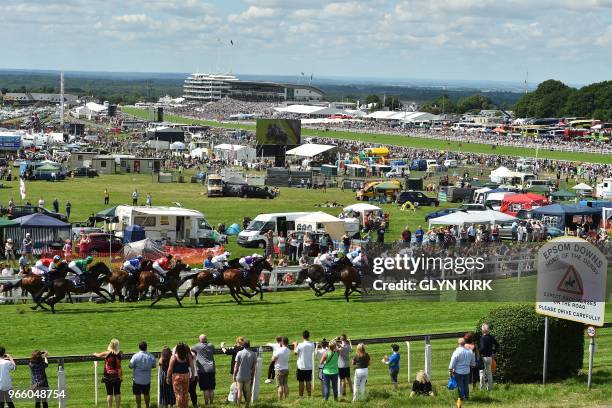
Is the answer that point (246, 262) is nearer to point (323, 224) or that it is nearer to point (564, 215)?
point (323, 224)

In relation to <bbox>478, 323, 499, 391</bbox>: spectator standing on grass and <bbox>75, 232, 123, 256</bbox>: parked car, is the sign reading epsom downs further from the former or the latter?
<bbox>75, 232, 123, 256</bbox>: parked car

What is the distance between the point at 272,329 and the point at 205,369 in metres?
6.25

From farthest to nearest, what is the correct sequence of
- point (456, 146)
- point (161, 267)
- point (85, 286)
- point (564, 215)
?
point (456, 146), point (564, 215), point (161, 267), point (85, 286)

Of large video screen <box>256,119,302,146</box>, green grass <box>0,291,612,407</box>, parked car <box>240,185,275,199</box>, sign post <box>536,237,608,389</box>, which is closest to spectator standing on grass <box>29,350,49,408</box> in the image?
green grass <box>0,291,612,407</box>

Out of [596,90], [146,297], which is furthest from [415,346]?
[596,90]

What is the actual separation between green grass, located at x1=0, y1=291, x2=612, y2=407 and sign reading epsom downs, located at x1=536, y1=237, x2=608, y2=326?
1068mm

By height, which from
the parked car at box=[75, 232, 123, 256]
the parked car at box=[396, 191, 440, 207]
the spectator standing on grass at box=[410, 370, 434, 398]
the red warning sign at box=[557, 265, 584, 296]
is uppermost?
the red warning sign at box=[557, 265, 584, 296]

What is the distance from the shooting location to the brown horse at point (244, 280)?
22.9m

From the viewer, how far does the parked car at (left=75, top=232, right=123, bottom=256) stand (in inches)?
1212

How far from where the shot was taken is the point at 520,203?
41781 millimetres

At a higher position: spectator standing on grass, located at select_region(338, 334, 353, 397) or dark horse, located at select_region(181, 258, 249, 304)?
spectator standing on grass, located at select_region(338, 334, 353, 397)

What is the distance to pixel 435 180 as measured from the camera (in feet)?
212

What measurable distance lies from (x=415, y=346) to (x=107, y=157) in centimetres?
5273

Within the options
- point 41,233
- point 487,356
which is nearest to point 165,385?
point 487,356
